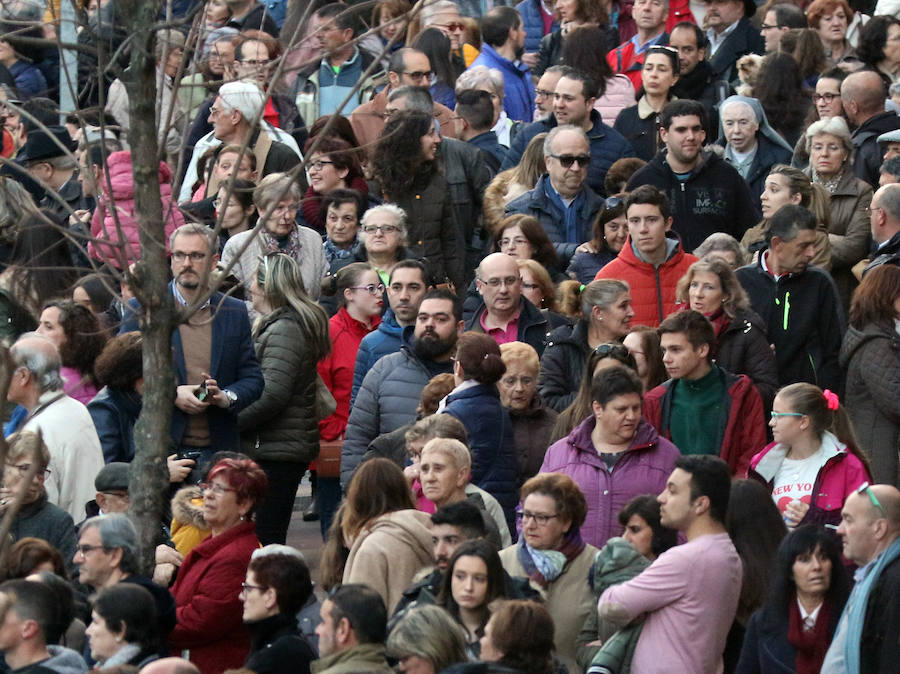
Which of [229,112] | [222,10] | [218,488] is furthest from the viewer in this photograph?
[222,10]

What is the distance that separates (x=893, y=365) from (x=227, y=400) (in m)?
3.79

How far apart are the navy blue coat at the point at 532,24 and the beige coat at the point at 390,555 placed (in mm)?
11717

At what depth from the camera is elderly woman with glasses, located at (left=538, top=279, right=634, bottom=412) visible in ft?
36.5

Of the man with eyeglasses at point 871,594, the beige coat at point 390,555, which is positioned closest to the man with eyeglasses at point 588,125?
the beige coat at point 390,555

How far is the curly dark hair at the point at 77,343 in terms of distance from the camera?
11133 mm

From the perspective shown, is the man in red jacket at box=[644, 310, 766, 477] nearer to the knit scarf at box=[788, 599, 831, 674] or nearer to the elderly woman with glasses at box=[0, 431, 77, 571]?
the knit scarf at box=[788, 599, 831, 674]

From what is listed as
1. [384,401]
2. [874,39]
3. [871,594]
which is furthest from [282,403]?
[874,39]

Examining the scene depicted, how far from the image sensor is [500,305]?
→ 37.9ft

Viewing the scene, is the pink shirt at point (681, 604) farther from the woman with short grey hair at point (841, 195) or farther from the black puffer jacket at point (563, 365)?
the woman with short grey hair at point (841, 195)

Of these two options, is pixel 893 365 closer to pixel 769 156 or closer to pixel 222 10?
pixel 769 156

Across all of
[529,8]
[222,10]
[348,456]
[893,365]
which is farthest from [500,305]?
[529,8]

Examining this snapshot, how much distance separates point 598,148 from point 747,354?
403cm

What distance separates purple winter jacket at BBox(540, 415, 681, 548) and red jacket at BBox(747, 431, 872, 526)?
0.64 m

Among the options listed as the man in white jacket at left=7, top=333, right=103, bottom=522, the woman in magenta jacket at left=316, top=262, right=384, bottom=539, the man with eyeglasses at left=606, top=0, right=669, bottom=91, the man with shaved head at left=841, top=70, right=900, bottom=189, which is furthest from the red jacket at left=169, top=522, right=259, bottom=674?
the man with eyeglasses at left=606, top=0, right=669, bottom=91
